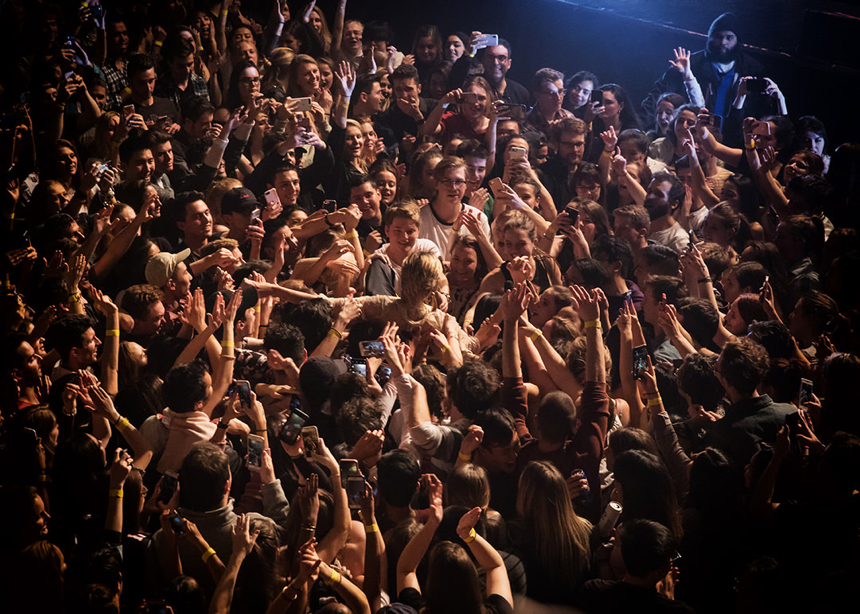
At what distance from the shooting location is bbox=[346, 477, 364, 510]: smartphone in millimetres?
5836

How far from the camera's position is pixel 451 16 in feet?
28.3

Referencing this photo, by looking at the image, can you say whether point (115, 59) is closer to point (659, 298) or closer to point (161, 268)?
point (161, 268)

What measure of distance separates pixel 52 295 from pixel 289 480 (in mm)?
1998

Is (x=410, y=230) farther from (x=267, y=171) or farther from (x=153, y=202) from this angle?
(x=153, y=202)

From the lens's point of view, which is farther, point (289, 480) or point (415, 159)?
point (415, 159)

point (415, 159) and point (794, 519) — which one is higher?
point (415, 159)

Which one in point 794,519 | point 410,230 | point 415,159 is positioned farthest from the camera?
point 415,159

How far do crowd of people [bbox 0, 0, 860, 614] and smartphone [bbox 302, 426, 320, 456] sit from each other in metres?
0.02

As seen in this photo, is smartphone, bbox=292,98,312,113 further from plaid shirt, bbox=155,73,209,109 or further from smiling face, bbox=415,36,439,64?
smiling face, bbox=415,36,439,64

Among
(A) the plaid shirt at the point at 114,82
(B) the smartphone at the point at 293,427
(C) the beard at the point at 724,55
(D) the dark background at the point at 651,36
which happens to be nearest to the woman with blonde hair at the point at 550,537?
(B) the smartphone at the point at 293,427

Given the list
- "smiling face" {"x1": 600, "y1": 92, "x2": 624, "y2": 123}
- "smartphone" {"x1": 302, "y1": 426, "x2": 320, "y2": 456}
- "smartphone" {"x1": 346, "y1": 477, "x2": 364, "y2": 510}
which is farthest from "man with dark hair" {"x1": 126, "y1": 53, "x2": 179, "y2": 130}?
"smiling face" {"x1": 600, "y1": 92, "x2": 624, "y2": 123}

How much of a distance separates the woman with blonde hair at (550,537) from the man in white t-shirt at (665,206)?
2.61 metres

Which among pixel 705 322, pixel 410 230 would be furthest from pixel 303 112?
pixel 705 322

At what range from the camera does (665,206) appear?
7.95 metres
